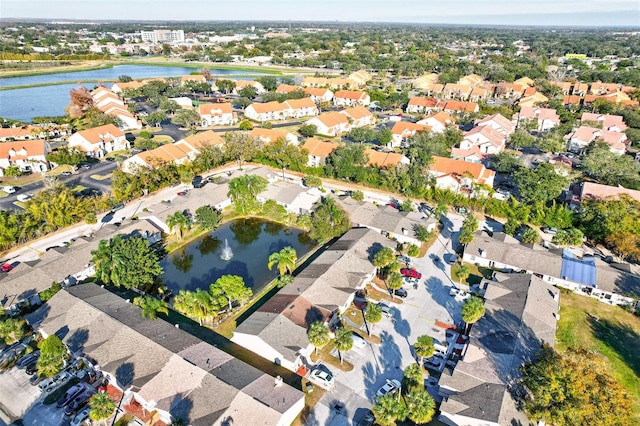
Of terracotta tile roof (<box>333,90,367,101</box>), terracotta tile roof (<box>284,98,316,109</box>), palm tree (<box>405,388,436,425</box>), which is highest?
terracotta tile roof (<box>333,90,367,101</box>)

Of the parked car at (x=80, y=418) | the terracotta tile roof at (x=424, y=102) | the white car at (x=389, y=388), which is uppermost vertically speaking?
the terracotta tile roof at (x=424, y=102)

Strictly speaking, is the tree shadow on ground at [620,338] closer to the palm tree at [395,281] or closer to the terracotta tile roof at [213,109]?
the palm tree at [395,281]

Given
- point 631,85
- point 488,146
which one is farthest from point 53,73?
point 631,85

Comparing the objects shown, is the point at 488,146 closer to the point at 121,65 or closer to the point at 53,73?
the point at 53,73

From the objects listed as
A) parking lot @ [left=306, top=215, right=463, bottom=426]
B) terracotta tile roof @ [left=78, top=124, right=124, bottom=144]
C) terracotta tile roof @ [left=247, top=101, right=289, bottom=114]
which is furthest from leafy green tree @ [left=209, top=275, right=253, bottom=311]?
terracotta tile roof @ [left=247, top=101, right=289, bottom=114]

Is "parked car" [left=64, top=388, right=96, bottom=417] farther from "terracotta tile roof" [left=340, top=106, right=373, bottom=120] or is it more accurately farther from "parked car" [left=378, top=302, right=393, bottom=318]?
"terracotta tile roof" [left=340, top=106, right=373, bottom=120]

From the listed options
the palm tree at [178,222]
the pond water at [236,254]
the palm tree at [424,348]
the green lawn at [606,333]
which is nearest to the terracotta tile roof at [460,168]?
the green lawn at [606,333]

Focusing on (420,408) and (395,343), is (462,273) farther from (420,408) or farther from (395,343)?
(420,408)
